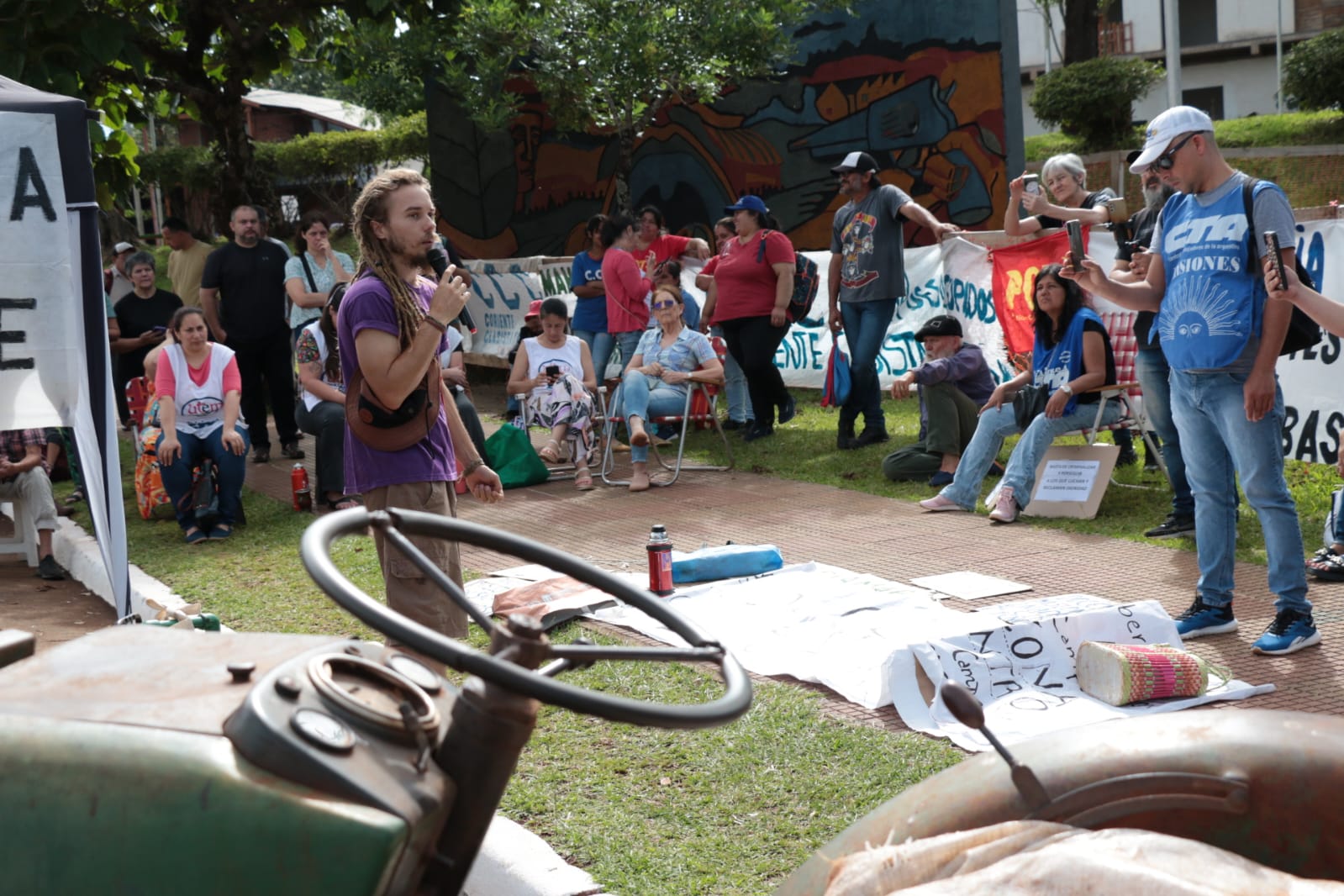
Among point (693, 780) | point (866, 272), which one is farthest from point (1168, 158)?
point (866, 272)

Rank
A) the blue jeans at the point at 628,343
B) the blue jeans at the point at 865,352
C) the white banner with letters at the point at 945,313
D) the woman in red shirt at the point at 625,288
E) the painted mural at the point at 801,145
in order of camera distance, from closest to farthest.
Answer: the white banner with letters at the point at 945,313 → the blue jeans at the point at 865,352 → the woman in red shirt at the point at 625,288 → the blue jeans at the point at 628,343 → the painted mural at the point at 801,145

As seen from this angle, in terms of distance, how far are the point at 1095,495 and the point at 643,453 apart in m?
3.45

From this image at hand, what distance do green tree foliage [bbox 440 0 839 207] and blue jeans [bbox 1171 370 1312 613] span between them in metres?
11.6

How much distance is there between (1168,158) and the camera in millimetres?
5375

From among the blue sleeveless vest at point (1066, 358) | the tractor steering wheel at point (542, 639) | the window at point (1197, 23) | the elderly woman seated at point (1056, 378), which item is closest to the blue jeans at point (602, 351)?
the elderly woman seated at point (1056, 378)

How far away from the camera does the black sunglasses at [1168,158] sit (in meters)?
5.33

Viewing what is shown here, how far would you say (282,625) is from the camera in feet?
22.2

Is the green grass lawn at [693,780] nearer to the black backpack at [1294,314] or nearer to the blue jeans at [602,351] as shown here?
the black backpack at [1294,314]

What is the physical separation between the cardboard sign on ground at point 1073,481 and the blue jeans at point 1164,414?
20.3 inches

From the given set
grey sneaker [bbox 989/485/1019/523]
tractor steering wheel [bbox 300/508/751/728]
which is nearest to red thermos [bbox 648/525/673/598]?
grey sneaker [bbox 989/485/1019/523]

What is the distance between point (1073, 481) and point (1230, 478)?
8.64ft

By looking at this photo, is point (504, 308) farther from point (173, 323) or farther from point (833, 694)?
point (833, 694)

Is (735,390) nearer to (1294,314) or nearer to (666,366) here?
(666,366)

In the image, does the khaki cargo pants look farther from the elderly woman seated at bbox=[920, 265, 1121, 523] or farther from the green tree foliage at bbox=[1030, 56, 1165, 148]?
the green tree foliage at bbox=[1030, 56, 1165, 148]
